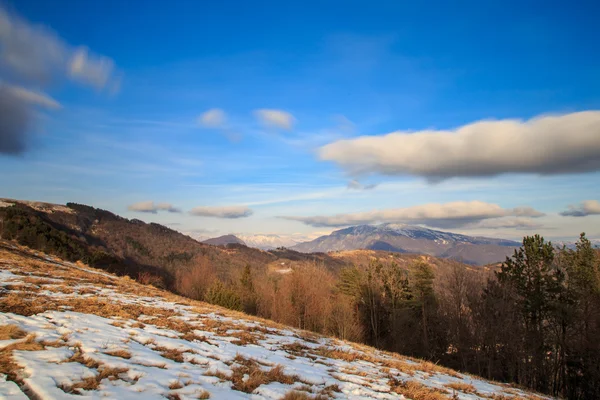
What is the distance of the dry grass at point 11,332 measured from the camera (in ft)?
19.1

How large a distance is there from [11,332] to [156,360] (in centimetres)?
278

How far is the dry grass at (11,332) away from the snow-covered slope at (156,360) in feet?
0.06

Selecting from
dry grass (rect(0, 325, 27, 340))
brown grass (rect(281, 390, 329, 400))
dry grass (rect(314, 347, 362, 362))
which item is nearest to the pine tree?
dry grass (rect(314, 347, 362, 362))

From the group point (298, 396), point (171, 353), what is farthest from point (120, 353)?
point (298, 396)

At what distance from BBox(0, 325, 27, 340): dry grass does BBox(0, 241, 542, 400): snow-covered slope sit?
0.02 metres

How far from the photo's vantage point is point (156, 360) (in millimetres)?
6512

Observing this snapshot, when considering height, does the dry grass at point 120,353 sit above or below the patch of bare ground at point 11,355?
below

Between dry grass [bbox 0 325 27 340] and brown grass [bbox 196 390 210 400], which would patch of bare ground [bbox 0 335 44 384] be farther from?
brown grass [bbox 196 390 210 400]

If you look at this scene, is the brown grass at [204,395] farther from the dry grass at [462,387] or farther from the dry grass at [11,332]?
the dry grass at [462,387]

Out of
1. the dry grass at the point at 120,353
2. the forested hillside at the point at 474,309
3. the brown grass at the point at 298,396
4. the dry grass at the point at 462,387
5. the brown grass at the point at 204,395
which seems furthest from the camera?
the forested hillside at the point at 474,309

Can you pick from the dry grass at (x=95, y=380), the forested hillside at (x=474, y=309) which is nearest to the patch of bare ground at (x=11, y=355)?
the dry grass at (x=95, y=380)

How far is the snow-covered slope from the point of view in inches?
189

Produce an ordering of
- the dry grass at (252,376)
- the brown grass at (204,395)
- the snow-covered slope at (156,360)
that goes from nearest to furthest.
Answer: the snow-covered slope at (156,360) → the brown grass at (204,395) → the dry grass at (252,376)

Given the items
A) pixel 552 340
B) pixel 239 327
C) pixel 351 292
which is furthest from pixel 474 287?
pixel 239 327
